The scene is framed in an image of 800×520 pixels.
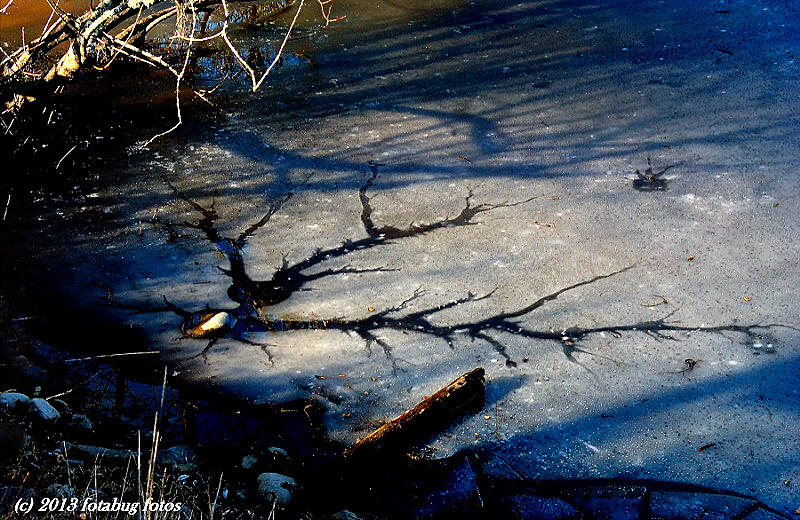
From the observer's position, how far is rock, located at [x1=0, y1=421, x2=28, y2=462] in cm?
318

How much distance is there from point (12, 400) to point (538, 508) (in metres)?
2.64

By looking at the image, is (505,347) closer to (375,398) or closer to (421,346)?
(421,346)

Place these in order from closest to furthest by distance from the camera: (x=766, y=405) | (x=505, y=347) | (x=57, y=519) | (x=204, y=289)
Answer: (x=57, y=519) → (x=766, y=405) → (x=505, y=347) → (x=204, y=289)

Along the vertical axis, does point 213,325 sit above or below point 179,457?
above

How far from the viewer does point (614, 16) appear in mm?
8766

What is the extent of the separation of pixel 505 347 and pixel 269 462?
1.51m

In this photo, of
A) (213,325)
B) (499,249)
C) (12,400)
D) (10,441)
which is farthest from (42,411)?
(499,249)

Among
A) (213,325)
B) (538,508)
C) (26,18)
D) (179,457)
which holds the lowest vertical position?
(538,508)

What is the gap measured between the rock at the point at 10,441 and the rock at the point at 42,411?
0.31 m

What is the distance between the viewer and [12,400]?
3.67 meters

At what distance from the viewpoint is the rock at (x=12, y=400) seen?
3.63m

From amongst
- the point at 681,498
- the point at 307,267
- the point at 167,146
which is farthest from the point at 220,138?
the point at 681,498

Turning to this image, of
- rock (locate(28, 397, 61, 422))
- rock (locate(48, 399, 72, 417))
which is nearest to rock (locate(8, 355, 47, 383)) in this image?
rock (locate(48, 399, 72, 417))

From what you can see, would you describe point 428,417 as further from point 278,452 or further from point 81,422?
point 81,422
